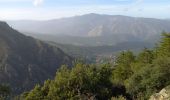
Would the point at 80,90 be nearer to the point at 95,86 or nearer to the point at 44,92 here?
the point at 95,86

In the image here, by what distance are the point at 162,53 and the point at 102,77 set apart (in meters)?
21.1

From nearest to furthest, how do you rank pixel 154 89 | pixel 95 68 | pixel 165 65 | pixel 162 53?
pixel 154 89
pixel 165 65
pixel 95 68
pixel 162 53

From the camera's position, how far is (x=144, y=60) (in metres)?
73.7

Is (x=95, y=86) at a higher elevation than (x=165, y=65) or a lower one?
lower

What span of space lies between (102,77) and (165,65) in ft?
33.6

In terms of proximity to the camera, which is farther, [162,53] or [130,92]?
[162,53]

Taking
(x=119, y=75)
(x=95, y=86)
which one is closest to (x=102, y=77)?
(x=95, y=86)

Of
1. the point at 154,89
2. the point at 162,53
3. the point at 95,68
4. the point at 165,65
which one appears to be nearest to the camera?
the point at 154,89

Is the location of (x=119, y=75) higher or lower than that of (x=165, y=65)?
lower

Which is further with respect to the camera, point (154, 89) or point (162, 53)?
point (162, 53)

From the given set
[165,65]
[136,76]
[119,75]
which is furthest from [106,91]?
[119,75]

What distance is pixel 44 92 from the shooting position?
53938 millimetres

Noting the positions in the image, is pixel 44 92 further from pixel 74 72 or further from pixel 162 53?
pixel 162 53

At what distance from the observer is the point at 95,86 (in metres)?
53.1
